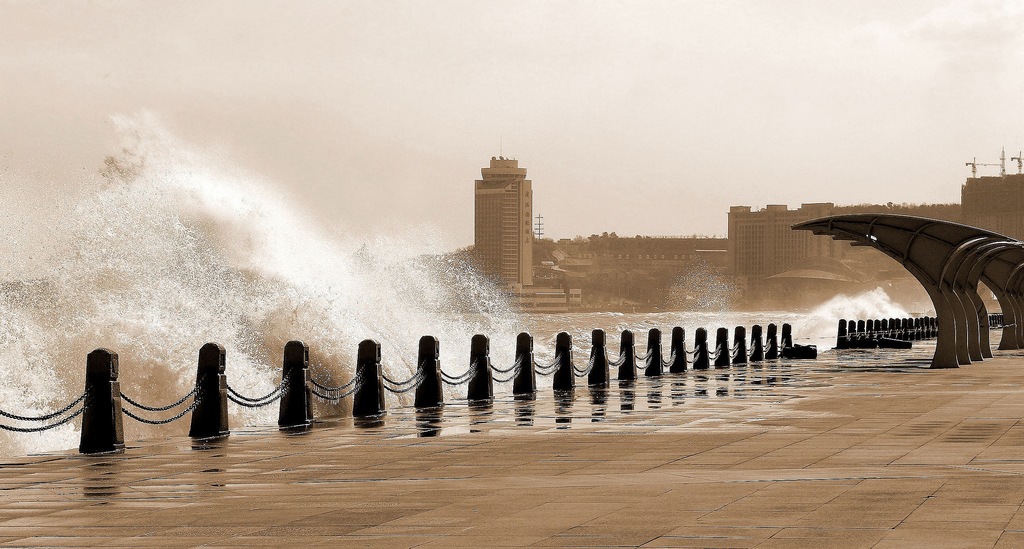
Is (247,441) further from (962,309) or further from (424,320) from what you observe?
(424,320)

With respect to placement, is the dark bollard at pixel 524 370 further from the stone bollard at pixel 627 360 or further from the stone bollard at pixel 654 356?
the stone bollard at pixel 654 356

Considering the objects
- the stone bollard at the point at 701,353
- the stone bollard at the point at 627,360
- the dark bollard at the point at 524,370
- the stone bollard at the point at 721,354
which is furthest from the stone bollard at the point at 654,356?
the dark bollard at the point at 524,370

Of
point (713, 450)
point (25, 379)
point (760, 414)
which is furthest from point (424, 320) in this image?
point (713, 450)

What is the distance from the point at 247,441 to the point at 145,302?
36.6 metres

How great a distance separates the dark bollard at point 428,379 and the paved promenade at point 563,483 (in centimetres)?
194

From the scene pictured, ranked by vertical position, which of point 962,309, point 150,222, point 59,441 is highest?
point 150,222

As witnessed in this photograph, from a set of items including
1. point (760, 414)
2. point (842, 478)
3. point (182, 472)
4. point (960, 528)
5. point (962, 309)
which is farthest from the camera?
point (962, 309)

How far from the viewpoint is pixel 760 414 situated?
18734 mm

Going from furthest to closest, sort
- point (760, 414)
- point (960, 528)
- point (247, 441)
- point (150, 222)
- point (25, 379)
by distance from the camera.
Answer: point (150, 222)
point (25, 379)
point (760, 414)
point (247, 441)
point (960, 528)

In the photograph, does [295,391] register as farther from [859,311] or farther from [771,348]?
[859,311]

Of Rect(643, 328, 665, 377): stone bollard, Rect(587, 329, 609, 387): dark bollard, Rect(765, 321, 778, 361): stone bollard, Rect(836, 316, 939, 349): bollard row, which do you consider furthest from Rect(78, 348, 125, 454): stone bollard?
Rect(765, 321, 778, 361): stone bollard

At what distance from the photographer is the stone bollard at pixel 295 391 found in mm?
18266

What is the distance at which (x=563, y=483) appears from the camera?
36.3 feet

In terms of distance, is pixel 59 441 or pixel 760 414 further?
pixel 59 441
